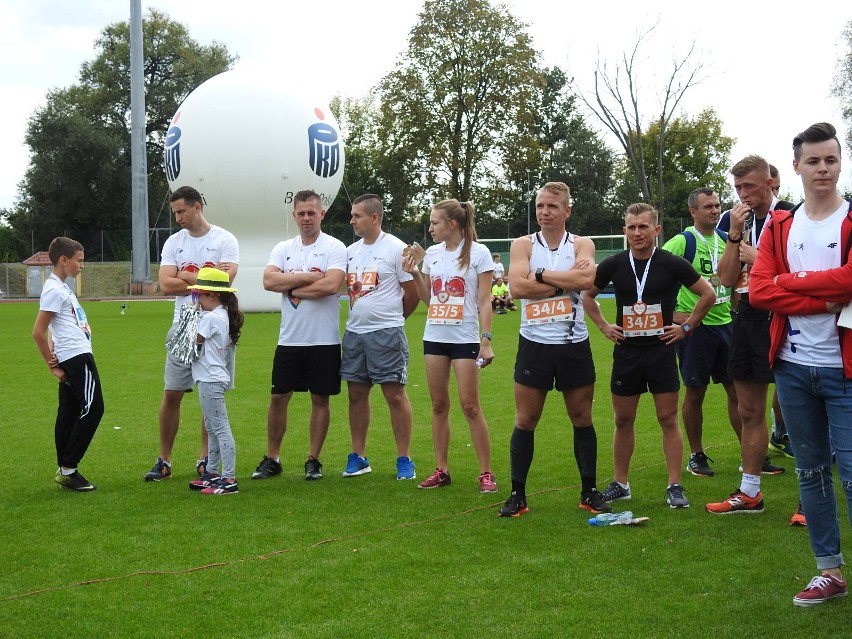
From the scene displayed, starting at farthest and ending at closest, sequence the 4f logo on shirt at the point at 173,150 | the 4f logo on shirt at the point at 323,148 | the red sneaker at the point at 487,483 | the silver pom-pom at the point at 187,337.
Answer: the 4f logo on shirt at the point at 323,148 → the 4f logo on shirt at the point at 173,150 → the silver pom-pom at the point at 187,337 → the red sneaker at the point at 487,483

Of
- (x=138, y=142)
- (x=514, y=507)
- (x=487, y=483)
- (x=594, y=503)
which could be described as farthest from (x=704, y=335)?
(x=138, y=142)

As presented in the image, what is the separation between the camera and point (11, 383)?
13094 millimetres

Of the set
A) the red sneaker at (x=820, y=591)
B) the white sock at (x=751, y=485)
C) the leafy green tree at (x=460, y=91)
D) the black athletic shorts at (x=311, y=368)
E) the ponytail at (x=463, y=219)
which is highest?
the leafy green tree at (x=460, y=91)

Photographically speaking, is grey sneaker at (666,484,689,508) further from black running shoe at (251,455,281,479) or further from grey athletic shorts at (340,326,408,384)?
black running shoe at (251,455,281,479)

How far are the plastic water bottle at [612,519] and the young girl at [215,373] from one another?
2666 mm

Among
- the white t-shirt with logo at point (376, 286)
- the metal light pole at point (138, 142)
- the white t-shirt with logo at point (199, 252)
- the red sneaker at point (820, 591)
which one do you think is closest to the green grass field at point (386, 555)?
the red sneaker at point (820, 591)

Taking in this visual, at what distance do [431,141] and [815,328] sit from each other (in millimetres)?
47376

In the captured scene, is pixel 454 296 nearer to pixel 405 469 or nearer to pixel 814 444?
pixel 405 469

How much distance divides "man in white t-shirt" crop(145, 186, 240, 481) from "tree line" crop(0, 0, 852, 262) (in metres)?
34.8

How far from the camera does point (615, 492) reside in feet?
20.7

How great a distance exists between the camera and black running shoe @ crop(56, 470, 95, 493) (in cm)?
694

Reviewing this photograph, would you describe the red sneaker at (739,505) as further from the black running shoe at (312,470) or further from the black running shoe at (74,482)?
the black running shoe at (74,482)

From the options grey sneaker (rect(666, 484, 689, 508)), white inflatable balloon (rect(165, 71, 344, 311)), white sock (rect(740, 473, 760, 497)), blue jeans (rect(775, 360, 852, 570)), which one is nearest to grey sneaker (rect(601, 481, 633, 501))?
grey sneaker (rect(666, 484, 689, 508))

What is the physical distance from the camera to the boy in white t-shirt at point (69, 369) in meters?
6.95
